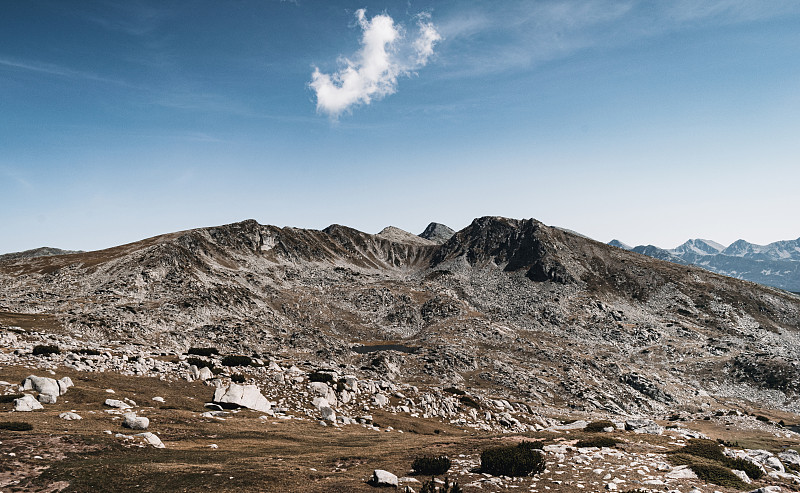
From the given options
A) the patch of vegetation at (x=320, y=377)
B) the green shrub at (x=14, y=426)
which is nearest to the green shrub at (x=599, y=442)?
the green shrub at (x=14, y=426)

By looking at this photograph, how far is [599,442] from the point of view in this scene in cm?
2470

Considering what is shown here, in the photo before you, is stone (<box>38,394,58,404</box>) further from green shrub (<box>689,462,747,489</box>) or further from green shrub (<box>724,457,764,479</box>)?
green shrub (<box>724,457,764,479</box>)

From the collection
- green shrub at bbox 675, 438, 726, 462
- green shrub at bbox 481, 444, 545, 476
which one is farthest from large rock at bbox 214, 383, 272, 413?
green shrub at bbox 675, 438, 726, 462

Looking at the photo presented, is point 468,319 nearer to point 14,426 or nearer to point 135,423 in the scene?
point 135,423

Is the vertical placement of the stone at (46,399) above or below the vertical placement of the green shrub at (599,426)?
above

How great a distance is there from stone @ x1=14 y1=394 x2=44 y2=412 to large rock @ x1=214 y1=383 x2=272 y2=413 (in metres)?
14.5

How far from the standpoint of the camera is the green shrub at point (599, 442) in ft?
79.6

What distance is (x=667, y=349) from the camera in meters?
109

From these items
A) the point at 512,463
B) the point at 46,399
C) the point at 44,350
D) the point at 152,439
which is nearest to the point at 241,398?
the point at 46,399

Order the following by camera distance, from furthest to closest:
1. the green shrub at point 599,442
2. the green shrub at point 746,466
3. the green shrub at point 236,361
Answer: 1. the green shrub at point 236,361
2. the green shrub at point 599,442
3. the green shrub at point 746,466

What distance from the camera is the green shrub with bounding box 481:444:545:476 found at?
19.4 meters

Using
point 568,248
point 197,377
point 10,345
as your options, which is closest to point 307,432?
point 197,377

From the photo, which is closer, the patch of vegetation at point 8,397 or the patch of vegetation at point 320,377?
the patch of vegetation at point 8,397

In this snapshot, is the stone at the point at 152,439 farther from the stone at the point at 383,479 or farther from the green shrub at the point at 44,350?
the green shrub at the point at 44,350
